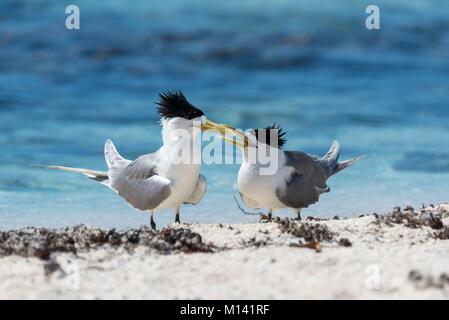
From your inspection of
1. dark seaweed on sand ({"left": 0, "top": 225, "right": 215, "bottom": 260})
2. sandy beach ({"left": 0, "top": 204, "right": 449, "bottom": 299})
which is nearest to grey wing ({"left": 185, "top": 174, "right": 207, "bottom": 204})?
sandy beach ({"left": 0, "top": 204, "right": 449, "bottom": 299})

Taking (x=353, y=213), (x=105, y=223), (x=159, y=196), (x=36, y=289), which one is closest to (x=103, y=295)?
(x=36, y=289)

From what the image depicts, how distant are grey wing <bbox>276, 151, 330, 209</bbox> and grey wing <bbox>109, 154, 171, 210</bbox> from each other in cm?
86

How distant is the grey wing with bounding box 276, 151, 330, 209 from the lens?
7023mm

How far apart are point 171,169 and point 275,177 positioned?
0.78m

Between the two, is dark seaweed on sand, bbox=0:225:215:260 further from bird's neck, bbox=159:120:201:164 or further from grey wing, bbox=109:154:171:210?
bird's neck, bbox=159:120:201:164

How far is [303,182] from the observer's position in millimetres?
7180

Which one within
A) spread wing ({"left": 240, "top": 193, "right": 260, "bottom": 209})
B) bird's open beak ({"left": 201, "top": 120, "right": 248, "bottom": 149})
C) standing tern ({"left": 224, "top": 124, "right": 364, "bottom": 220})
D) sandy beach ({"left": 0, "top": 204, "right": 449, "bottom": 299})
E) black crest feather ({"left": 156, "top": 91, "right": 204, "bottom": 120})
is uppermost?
black crest feather ({"left": 156, "top": 91, "right": 204, "bottom": 120})

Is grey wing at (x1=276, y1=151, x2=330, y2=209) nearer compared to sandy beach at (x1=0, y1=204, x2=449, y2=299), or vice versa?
sandy beach at (x1=0, y1=204, x2=449, y2=299)

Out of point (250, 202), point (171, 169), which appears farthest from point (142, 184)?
point (250, 202)

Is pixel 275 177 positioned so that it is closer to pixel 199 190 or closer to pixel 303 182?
pixel 303 182

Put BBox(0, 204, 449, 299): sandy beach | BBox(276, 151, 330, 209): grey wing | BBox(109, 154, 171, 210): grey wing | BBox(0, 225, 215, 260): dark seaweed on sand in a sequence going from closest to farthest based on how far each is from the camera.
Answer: BBox(0, 204, 449, 299): sandy beach → BBox(0, 225, 215, 260): dark seaweed on sand → BBox(109, 154, 171, 210): grey wing → BBox(276, 151, 330, 209): grey wing

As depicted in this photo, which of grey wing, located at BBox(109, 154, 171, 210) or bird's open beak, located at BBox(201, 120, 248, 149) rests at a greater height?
bird's open beak, located at BBox(201, 120, 248, 149)

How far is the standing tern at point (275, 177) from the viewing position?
22.7ft

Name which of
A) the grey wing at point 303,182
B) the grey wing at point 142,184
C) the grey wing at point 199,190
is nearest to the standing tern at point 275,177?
the grey wing at point 303,182
